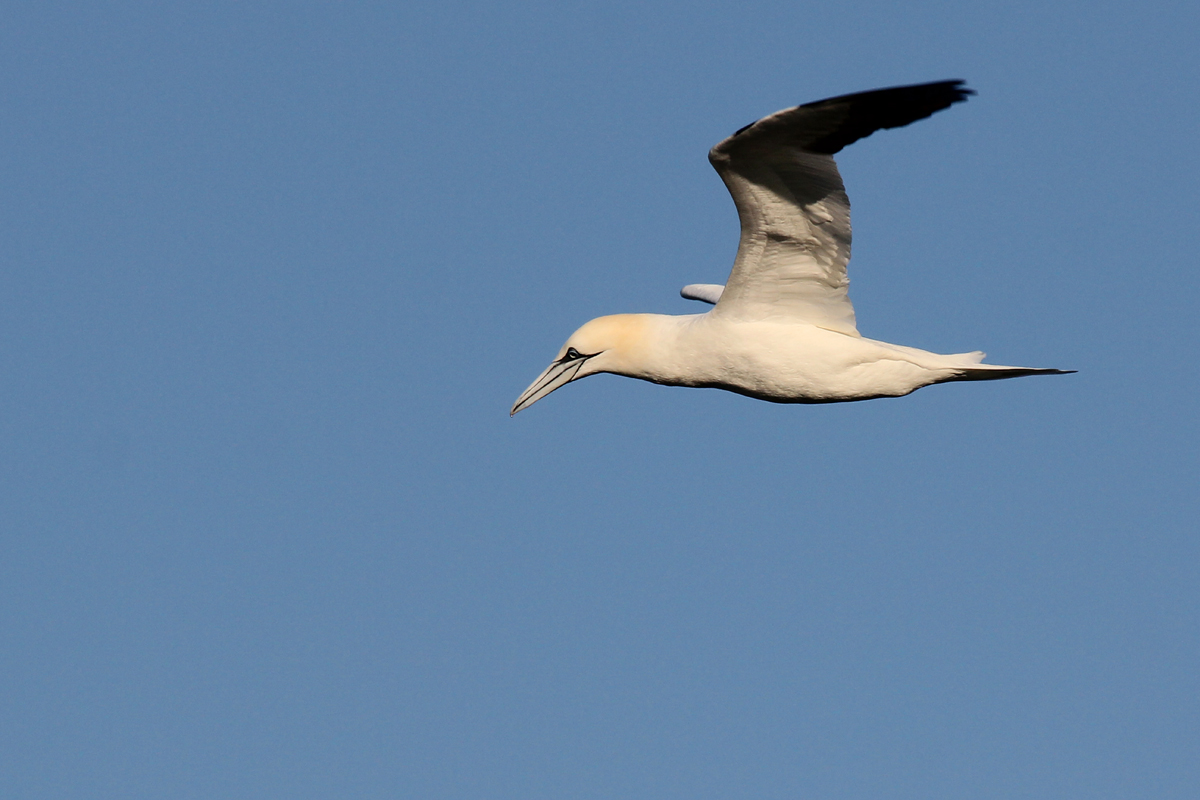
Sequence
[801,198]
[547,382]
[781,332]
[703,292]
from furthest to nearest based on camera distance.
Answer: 1. [703,292]
2. [547,382]
3. [781,332]
4. [801,198]

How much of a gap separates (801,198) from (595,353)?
2668 millimetres

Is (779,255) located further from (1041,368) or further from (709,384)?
(1041,368)

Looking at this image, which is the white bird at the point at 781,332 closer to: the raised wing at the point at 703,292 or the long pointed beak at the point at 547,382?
the long pointed beak at the point at 547,382

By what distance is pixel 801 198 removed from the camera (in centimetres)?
1106

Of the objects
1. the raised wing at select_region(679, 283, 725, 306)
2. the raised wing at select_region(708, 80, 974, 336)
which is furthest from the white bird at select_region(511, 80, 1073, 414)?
the raised wing at select_region(679, 283, 725, 306)

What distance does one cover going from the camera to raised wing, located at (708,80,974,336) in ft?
32.0

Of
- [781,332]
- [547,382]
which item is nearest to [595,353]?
[547,382]

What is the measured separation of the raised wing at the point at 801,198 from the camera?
32.0 feet

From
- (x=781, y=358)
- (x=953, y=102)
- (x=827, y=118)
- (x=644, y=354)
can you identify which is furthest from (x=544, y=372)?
(x=953, y=102)

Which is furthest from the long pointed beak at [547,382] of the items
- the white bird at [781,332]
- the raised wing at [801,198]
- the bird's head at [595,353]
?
the raised wing at [801,198]

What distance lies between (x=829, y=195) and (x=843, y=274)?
1.06 m

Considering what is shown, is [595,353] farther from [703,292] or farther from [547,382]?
[703,292]

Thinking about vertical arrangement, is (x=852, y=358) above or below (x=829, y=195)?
below

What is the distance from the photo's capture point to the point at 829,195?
1105 centimetres
